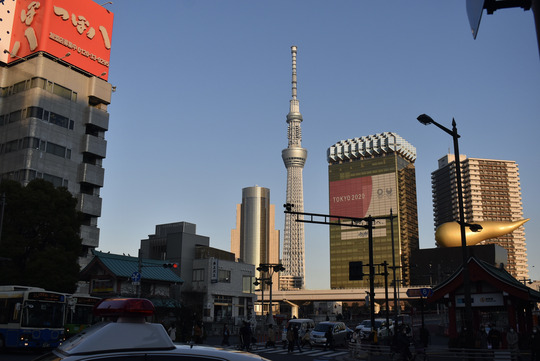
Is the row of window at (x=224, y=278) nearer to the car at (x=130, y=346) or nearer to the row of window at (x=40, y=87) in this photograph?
the row of window at (x=40, y=87)

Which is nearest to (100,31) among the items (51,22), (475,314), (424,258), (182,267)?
(51,22)

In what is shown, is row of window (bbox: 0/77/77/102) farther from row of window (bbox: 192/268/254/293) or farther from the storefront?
the storefront

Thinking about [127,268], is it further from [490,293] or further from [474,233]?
[474,233]

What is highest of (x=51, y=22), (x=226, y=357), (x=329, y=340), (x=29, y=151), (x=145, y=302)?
(x=51, y=22)

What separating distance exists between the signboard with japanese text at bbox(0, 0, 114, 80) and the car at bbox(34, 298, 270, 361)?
6828cm

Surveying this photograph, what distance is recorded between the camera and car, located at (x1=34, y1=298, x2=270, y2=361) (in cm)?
479

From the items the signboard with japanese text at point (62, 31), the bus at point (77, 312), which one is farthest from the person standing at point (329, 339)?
the signboard with japanese text at point (62, 31)

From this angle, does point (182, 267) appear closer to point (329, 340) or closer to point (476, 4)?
point (329, 340)

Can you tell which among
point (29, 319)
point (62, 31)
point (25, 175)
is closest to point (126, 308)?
point (29, 319)

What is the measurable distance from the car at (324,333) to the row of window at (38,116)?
45.7 metres

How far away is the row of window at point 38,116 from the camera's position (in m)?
63.4

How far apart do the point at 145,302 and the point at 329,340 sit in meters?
31.9

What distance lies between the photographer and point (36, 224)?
38875 mm

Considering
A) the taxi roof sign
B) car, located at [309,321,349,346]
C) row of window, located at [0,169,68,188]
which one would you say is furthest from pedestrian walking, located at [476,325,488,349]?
row of window, located at [0,169,68,188]
